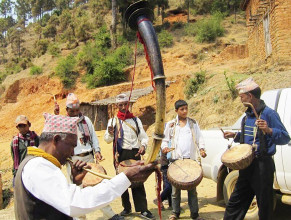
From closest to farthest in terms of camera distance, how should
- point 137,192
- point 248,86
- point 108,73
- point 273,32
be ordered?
point 248,86 < point 137,192 < point 273,32 < point 108,73

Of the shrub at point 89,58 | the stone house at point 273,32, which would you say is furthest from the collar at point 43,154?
the shrub at point 89,58

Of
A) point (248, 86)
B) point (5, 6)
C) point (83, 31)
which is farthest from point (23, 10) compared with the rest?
point (248, 86)

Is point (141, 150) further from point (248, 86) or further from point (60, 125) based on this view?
point (60, 125)

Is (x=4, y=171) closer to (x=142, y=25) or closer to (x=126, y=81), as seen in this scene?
(x=126, y=81)

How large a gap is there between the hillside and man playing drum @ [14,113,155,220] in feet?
37.8

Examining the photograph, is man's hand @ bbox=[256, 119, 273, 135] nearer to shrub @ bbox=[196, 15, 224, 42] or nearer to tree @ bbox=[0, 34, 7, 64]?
shrub @ bbox=[196, 15, 224, 42]

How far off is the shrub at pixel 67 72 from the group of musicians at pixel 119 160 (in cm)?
2293

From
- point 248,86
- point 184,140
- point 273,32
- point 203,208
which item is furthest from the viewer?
point 273,32

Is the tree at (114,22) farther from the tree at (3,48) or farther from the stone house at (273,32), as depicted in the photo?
the tree at (3,48)

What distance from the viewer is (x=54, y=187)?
5.96ft

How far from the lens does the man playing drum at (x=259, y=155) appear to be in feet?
12.2

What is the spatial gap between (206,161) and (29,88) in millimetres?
26518

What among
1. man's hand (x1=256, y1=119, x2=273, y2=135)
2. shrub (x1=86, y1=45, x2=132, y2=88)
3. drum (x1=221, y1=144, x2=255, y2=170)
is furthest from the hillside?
man's hand (x1=256, y1=119, x2=273, y2=135)

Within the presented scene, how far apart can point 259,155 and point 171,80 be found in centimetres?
1793
